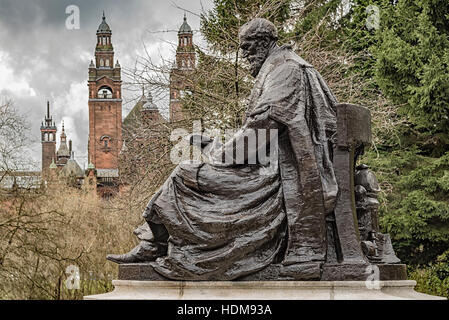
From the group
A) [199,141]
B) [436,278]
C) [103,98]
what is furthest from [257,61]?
[103,98]

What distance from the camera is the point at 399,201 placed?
1691 centimetres

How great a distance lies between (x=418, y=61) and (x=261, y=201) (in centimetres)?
1097

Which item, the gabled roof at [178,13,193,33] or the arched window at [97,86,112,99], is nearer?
the gabled roof at [178,13,193,33]

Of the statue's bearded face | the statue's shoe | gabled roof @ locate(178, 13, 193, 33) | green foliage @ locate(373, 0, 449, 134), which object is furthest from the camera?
gabled roof @ locate(178, 13, 193, 33)

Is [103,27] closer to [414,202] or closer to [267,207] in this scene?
[414,202]

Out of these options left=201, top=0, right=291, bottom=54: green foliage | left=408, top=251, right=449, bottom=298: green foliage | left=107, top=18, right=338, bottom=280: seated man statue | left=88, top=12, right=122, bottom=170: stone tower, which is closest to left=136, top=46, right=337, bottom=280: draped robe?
left=107, top=18, right=338, bottom=280: seated man statue

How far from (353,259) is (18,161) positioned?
46.3 ft

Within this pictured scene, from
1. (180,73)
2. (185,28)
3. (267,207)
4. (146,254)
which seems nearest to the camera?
(267,207)

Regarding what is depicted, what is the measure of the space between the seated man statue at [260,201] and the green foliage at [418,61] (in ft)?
30.7

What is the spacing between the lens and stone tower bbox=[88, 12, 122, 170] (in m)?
82.4

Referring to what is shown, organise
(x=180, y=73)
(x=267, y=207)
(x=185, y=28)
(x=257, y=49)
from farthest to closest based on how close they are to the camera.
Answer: (x=185, y=28), (x=180, y=73), (x=257, y=49), (x=267, y=207)

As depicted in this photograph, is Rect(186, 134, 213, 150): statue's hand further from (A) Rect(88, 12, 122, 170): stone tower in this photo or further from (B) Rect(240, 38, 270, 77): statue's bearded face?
(A) Rect(88, 12, 122, 170): stone tower

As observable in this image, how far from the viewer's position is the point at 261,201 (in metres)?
6.45

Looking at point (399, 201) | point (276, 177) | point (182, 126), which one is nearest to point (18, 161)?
point (182, 126)
